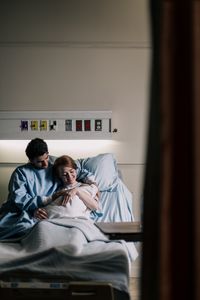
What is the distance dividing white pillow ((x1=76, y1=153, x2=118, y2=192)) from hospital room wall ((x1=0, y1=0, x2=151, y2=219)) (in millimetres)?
327

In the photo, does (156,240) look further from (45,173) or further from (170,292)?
(45,173)

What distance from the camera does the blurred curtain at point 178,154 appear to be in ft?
2.64

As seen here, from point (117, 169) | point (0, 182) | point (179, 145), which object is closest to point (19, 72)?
point (0, 182)

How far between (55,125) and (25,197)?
111cm

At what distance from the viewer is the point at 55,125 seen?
3902 mm

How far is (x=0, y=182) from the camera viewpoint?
3941mm

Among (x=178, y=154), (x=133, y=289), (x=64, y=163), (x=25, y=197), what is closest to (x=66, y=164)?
(x=64, y=163)

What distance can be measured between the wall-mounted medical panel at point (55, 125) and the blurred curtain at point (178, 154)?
3.06m

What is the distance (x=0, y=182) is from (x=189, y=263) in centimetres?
332

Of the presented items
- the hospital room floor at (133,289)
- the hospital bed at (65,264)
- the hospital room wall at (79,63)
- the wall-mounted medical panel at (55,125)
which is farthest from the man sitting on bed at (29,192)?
the hospital room floor at (133,289)

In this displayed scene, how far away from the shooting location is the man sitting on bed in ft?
8.71

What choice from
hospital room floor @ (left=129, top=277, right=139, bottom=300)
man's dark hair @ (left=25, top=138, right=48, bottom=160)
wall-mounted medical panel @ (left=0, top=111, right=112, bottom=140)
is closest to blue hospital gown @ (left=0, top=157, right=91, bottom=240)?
man's dark hair @ (left=25, top=138, right=48, bottom=160)

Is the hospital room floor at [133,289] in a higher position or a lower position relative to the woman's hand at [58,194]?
lower

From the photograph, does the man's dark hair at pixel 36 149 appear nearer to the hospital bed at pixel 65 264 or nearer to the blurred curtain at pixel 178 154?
the hospital bed at pixel 65 264
